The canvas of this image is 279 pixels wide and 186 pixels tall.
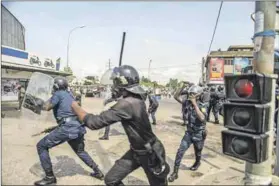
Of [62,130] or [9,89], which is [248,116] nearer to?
[62,130]

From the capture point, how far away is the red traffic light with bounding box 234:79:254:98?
2.80 m

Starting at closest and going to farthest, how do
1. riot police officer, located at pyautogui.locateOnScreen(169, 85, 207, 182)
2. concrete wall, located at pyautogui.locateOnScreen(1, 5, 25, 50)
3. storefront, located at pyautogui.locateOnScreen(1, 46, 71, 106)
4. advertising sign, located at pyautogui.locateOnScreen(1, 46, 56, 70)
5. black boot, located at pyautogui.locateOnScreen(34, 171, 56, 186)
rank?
1. black boot, located at pyautogui.locateOnScreen(34, 171, 56, 186)
2. riot police officer, located at pyautogui.locateOnScreen(169, 85, 207, 182)
3. storefront, located at pyautogui.locateOnScreen(1, 46, 71, 106)
4. advertising sign, located at pyautogui.locateOnScreen(1, 46, 56, 70)
5. concrete wall, located at pyautogui.locateOnScreen(1, 5, 25, 50)

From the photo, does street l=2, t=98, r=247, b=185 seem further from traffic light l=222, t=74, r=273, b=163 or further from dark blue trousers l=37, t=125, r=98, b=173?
traffic light l=222, t=74, r=273, b=163

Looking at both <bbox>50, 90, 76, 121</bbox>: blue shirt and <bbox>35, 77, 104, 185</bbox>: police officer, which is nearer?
<bbox>35, 77, 104, 185</bbox>: police officer

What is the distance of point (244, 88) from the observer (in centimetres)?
283

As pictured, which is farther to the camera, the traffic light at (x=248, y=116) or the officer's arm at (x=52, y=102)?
the officer's arm at (x=52, y=102)

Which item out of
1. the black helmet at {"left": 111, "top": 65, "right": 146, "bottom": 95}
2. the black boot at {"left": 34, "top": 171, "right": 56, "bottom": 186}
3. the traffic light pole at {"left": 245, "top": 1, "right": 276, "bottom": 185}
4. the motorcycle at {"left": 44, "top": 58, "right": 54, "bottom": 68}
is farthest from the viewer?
the motorcycle at {"left": 44, "top": 58, "right": 54, "bottom": 68}

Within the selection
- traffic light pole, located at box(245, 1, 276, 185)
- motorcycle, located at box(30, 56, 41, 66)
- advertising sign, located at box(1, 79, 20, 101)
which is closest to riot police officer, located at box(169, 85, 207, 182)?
traffic light pole, located at box(245, 1, 276, 185)

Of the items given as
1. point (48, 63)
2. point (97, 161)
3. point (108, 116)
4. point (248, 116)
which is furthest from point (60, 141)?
point (48, 63)

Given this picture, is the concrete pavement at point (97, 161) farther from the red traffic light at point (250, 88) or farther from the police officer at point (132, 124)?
the red traffic light at point (250, 88)

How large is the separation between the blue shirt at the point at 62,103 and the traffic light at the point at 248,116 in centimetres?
309

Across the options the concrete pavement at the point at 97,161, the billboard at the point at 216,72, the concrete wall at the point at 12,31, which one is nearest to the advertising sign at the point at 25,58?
the concrete wall at the point at 12,31

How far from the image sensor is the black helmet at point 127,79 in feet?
12.5

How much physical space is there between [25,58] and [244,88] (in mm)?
24806
